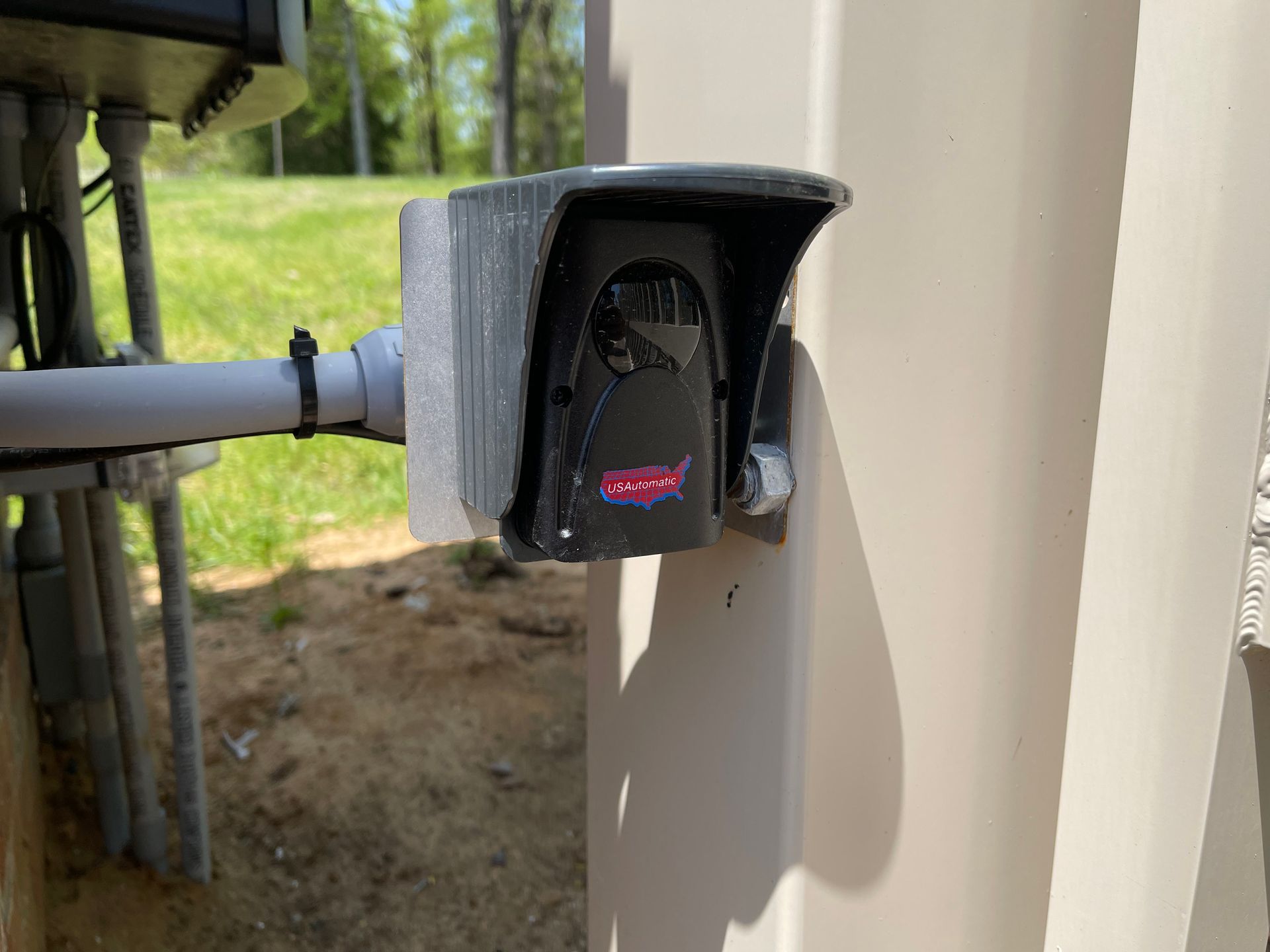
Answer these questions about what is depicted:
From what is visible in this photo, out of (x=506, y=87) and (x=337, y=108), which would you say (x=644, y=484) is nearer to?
(x=506, y=87)

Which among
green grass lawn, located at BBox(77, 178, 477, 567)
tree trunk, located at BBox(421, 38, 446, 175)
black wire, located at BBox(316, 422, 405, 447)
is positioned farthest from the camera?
tree trunk, located at BBox(421, 38, 446, 175)

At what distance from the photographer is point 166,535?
1822mm

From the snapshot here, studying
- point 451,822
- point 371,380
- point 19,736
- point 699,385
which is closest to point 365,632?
point 451,822

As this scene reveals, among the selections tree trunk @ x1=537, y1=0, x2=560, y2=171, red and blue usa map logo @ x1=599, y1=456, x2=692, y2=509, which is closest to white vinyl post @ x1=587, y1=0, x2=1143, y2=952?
red and blue usa map logo @ x1=599, y1=456, x2=692, y2=509

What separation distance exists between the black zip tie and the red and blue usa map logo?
0.32 metres

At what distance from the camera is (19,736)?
1.65m

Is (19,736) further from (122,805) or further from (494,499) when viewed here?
(494,499)

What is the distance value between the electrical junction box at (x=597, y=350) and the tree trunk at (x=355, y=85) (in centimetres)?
1793

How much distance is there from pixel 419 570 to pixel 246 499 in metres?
1.19

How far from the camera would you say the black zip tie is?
0.84 m

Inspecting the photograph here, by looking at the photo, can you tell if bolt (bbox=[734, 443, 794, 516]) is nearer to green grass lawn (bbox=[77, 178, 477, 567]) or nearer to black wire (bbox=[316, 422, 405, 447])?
black wire (bbox=[316, 422, 405, 447])

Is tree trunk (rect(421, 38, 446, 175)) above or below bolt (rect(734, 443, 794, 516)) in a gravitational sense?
above

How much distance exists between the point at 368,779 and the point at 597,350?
2.10 m

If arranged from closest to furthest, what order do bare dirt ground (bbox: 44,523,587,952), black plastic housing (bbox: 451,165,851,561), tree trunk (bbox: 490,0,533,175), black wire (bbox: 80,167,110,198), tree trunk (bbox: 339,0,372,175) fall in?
black plastic housing (bbox: 451,165,851,561) < black wire (bbox: 80,167,110,198) < bare dirt ground (bbox: 44,523,587,952) < tree trunk (bbox: 490,0,533,175) < tree trunk (bbox: 339,0,372,175)
